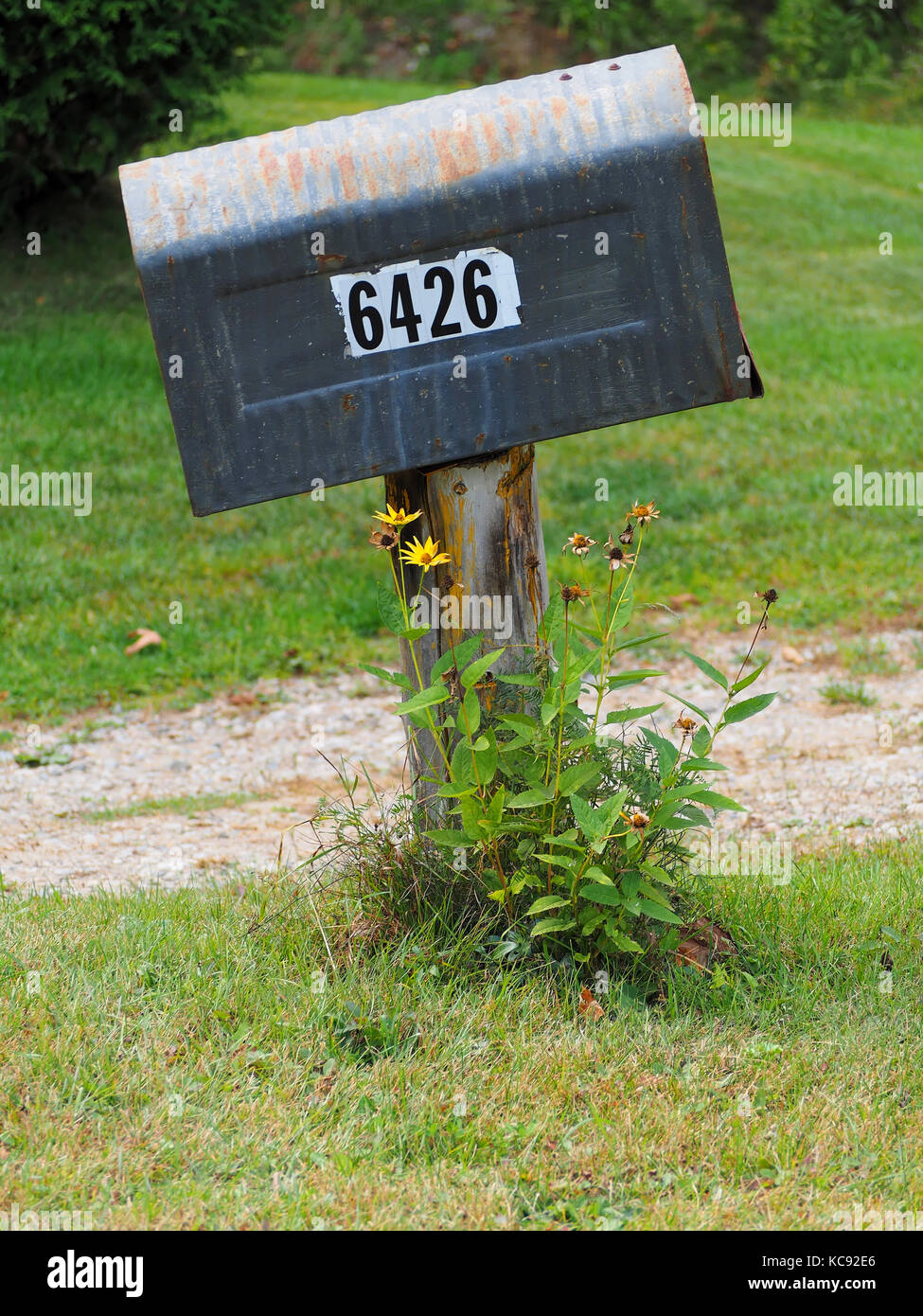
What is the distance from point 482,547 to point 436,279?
0.67 m

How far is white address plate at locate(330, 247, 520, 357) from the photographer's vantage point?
3043 millimetres

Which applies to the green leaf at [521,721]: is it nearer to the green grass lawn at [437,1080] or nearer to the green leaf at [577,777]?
the green leaf at [577,777]

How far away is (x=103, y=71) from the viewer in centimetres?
963

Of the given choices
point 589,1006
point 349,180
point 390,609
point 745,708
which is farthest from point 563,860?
point 349,180

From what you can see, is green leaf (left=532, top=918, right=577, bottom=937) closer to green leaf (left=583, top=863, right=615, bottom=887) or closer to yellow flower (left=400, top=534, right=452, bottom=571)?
green leaf (left=583, top=863, right=615, bottom=887)

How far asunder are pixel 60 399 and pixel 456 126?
695 cm

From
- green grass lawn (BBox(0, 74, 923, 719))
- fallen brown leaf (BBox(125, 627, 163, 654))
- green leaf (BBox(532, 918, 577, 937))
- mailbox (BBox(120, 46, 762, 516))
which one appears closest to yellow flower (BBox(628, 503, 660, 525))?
mailbox (BBox(120, 46, 762, 516))

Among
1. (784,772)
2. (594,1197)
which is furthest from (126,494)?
(594,1197)

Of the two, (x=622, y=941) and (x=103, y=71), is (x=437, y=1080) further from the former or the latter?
(x=103, y=71)

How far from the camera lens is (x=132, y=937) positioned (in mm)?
3463

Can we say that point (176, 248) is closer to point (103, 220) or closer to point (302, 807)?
point (302, 807)

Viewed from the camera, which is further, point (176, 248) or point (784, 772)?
point (784, 772)

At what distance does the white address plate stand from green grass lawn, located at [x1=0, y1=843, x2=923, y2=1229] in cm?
142

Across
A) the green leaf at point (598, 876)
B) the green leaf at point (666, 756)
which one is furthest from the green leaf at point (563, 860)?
the green leaf at point (666, 756)
